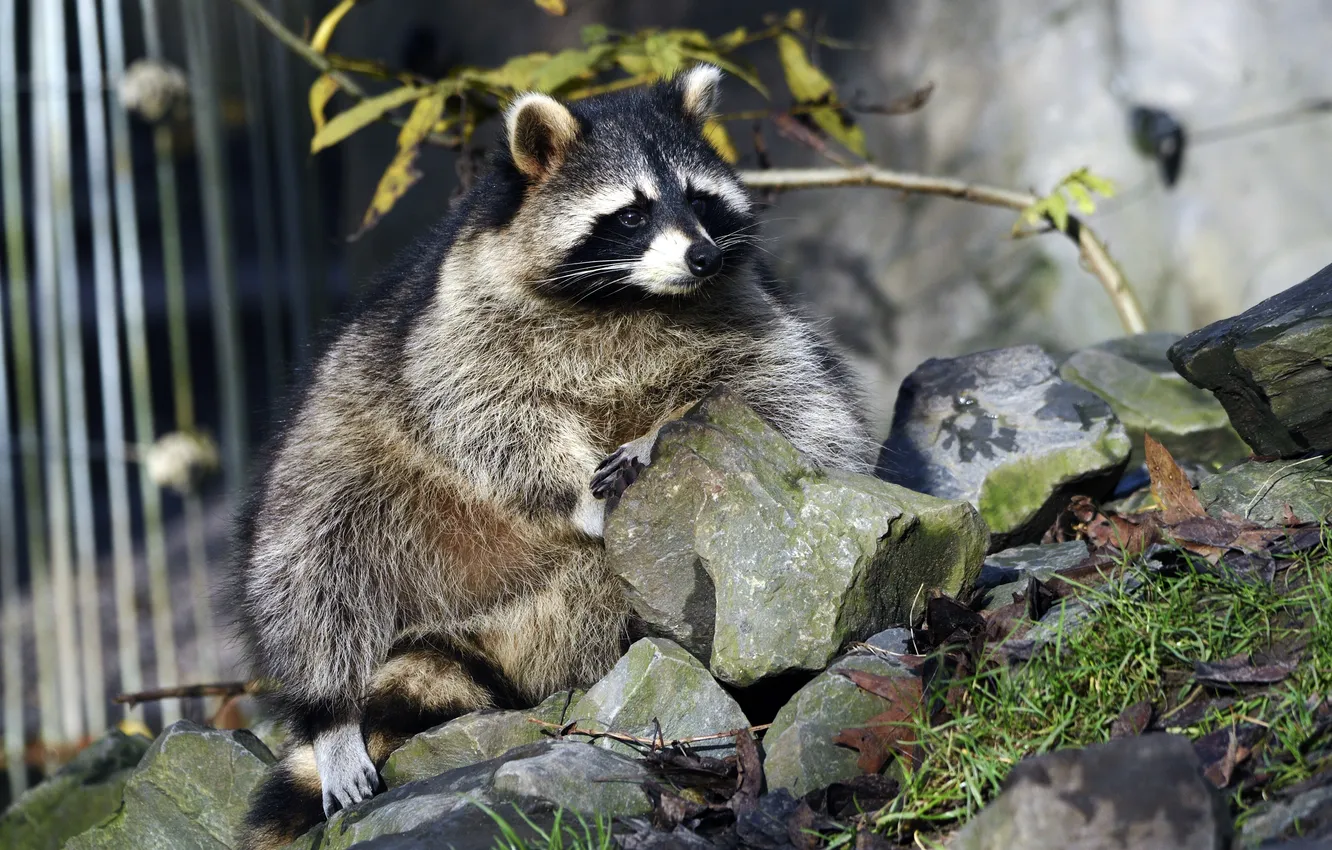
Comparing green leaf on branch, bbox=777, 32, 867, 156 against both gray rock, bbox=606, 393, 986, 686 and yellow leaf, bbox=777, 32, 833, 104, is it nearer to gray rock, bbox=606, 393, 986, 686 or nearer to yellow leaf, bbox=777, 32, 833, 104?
yellow leaf, bbox=777, 32, 833, 104

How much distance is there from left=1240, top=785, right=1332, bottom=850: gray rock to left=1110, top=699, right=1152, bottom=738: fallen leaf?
0.70 feet

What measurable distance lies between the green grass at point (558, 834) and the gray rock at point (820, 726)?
287 millimetres

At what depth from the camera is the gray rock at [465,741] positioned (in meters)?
2.47

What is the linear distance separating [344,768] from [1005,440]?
1.58 m

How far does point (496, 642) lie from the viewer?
275 cm

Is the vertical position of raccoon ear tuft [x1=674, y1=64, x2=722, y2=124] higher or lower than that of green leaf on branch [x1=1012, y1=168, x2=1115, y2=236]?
higher

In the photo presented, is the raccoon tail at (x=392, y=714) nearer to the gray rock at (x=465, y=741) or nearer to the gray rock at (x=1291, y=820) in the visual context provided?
the gray rock at (x=465, y=741)

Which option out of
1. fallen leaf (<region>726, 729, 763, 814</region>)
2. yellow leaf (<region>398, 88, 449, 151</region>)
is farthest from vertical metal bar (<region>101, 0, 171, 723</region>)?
fallen leaf (<region>726, 729, 763, 814</region>)

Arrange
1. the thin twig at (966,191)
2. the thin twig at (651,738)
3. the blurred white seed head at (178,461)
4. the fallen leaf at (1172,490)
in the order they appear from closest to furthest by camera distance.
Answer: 1. the thin twig at (651,738)
2. the fallen leaf at (1172,490)
3. the thin twig at (966,191)
4. the blurred white seed head at (178,461)

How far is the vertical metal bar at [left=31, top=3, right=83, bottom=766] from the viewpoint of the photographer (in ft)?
15.9

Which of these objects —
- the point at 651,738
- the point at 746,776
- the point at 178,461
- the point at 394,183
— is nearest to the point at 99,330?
the point at 178,461

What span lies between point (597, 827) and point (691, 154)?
153 centimetres

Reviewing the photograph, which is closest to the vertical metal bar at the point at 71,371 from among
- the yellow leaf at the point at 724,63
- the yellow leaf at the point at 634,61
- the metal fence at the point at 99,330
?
the metal fence at the point at 99,330

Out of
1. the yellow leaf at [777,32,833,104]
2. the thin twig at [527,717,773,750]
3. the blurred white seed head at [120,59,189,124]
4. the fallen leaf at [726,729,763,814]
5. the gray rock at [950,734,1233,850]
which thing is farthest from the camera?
the blurred white seed head at [120,59,189,124]
